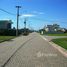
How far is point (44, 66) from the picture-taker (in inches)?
406

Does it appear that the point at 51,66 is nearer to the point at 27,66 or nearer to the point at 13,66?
the point at 27,66

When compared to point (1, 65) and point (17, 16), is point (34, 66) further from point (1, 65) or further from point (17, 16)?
point (17, 16)

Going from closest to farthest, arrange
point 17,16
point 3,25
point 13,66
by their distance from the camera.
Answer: point 13,66 < point 17,16 < point 3,25

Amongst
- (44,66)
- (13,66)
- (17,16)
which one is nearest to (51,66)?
(44,66)

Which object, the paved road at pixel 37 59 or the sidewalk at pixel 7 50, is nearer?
the paved road at pixel 37 59

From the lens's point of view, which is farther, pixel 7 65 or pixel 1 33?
pixel 1 33

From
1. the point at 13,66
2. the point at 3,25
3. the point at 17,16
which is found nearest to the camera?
the point at 13,66

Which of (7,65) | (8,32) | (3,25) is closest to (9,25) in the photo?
(3,25)

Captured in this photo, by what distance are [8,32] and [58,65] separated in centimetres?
6844

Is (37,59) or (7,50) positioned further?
(7,50)

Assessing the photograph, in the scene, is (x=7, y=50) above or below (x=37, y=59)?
below

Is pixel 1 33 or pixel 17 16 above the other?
pixel 17 16

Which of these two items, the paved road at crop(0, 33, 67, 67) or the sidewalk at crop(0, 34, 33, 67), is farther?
the sidewalk at crop(0, 34, 33, 67)

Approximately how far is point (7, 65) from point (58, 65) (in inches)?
96.3
